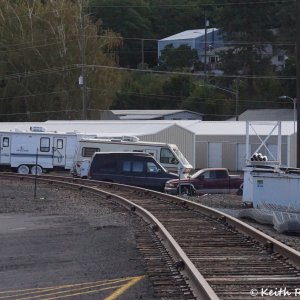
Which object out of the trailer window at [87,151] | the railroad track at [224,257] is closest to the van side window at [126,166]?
the trailer window at [87,151]

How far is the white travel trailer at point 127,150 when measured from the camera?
42031mm

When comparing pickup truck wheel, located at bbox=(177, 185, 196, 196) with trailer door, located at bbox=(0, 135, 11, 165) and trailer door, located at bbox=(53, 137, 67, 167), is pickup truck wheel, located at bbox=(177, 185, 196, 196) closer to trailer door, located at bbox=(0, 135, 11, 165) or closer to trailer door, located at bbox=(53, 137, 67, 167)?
trailer door, located at bbox=(53, 137, 67, 167)

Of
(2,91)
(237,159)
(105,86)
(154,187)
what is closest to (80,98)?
(105,86)

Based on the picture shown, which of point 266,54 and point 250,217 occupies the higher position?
point 266,54

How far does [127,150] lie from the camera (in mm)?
42125

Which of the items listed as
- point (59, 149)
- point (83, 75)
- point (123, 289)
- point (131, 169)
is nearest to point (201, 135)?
point (83, 75)

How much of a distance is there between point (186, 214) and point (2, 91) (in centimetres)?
5799

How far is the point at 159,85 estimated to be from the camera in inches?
4043

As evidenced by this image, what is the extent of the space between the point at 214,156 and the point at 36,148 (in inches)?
743

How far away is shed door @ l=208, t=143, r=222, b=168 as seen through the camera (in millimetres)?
61500

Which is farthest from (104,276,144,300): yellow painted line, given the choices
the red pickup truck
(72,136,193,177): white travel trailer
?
(72,136,193,177): white travel trailer

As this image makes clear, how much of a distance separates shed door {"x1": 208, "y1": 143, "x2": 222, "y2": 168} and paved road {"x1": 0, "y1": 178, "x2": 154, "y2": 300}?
40.3m

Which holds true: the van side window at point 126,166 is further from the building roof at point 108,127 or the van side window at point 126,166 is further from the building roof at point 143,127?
the building roof at point 108,127

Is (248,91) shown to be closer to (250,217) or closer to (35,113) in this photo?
(35,113)
